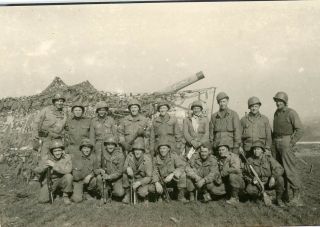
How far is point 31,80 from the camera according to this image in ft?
24.6

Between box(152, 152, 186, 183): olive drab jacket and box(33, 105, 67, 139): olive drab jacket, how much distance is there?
6.43 feet

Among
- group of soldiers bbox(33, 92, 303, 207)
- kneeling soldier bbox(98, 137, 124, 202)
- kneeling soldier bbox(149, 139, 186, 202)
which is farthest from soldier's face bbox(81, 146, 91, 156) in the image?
kneeling soldier bbox(149, 139, 186, 202)

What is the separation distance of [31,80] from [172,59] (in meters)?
2.82

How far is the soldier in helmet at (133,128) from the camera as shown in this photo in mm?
7230

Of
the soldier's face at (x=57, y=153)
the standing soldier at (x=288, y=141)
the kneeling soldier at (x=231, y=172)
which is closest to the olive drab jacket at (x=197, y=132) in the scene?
the kneeling soldier at (x=231, y=172)

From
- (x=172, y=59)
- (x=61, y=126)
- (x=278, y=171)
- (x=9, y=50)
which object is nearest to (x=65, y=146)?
(x=61, y=126)

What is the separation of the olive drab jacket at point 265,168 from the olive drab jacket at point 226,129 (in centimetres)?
45

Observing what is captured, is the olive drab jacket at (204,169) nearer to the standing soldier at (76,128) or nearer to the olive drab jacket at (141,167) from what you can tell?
the olive drab jacket at (141,167)

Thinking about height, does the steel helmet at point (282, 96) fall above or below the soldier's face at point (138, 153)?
above

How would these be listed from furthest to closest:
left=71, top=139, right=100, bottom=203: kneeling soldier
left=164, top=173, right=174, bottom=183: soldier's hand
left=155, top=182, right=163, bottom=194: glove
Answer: left=71, top=139, right=100, bottom=203: kneeling soldier < left=164, top=173, right=174, bottom=183: soldier's hand < left=155, top=182, right=163, bottom=194: glove

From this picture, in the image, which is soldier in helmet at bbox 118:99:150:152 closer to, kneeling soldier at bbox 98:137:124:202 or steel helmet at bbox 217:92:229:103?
kneeling soldier at bbox 98:137:124:202

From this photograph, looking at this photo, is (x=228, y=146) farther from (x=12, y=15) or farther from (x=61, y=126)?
(x=12, y=15)

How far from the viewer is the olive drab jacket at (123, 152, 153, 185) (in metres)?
6.66

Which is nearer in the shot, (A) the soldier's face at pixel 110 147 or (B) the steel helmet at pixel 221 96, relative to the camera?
(A) the soldier's face at pixel 110 147
